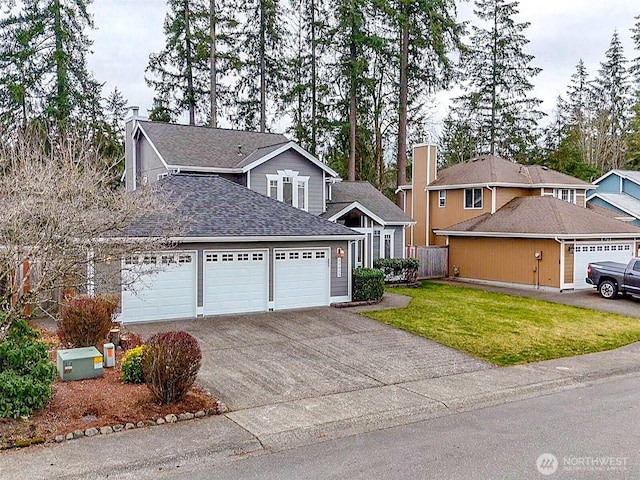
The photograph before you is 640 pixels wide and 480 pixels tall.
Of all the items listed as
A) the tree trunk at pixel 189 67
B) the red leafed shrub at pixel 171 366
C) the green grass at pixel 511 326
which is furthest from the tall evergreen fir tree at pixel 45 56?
the red leafed shrub at pixel 171 366

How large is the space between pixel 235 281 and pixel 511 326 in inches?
307

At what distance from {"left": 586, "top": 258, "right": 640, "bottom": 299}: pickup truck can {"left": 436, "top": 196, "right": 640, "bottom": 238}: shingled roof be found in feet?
5.19

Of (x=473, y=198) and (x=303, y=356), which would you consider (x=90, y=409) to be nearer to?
(x=303, y=356)

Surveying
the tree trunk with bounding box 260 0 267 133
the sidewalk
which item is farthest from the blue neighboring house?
the sidewalk

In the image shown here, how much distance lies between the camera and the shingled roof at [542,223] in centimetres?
2141

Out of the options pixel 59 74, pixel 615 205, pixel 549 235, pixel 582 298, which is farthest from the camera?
pixel 615 205

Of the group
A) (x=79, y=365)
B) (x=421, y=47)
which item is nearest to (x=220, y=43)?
(x=421, y=47)

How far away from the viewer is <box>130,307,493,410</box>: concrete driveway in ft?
30.0

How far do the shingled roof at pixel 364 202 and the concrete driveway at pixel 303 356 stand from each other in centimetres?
855

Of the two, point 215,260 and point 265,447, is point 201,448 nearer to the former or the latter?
point 265,447

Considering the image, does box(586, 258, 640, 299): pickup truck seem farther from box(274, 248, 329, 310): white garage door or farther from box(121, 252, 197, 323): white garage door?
box(121, 252, 197, 323): white garage door

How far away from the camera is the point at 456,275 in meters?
25.5

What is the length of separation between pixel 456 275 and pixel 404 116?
11.1 meters

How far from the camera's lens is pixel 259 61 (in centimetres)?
3241
